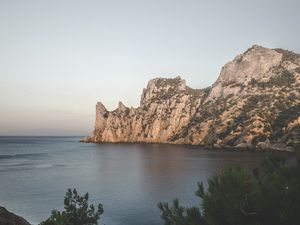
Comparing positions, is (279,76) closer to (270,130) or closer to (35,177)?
(270,130)

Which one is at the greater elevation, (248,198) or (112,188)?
(248,198)

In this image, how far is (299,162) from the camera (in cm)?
1534

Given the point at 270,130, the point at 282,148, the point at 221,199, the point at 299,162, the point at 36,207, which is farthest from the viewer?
the point at 270,130

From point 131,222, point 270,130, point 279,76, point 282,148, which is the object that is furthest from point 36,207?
point 279,76

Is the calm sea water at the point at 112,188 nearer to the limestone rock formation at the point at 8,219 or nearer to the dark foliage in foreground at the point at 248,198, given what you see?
the dark foliage in foreground at the point at 248,198

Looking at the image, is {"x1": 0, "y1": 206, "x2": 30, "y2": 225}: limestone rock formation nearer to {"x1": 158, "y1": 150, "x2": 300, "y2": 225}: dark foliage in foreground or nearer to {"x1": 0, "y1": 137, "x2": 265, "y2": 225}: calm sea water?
{"x1": 158, "y1": 150, "x2": 300, "y2": 225}: dark foliage in foreground

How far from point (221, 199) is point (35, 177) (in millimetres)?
62175

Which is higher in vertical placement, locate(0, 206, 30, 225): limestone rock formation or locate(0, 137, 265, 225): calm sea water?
locate(0, 206, 30, 225): limestone rock formation

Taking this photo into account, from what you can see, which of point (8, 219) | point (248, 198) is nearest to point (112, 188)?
point (248, 198)

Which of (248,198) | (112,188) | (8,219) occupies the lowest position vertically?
(112,188)

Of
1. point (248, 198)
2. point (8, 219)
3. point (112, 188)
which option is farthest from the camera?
point (112, 188)

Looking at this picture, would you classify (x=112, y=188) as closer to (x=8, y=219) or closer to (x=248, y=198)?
(x=248, y=198)

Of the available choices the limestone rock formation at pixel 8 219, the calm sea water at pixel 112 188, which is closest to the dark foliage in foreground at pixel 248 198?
the limestone rock formation at pixel 8 219

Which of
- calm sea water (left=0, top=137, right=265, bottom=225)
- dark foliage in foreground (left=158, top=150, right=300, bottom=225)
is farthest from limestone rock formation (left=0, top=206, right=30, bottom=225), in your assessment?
calm sea water (left=0, top=137, right=265, bottom=225)
